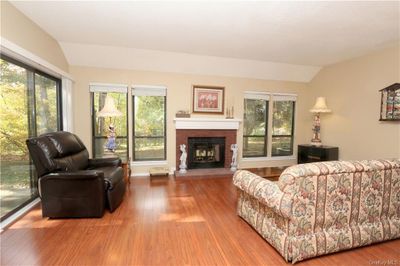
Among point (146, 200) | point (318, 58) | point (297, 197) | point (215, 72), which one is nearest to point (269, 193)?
point (297, 197)

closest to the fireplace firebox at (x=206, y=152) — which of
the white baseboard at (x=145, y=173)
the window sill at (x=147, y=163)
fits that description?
the white baseboard at (x=145, y=173)

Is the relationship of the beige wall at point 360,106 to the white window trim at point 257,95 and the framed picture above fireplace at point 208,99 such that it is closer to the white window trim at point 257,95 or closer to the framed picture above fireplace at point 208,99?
the white window trim at point 257,95

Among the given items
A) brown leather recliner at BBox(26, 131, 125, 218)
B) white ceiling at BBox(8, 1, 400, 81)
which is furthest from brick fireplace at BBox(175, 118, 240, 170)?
brown leather recliner at BBox(26, 131, 125, 218)

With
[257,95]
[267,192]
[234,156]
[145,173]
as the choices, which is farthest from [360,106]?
[145,173]

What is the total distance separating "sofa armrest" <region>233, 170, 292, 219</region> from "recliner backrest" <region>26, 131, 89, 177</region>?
234 cm

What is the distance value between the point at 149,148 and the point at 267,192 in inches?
134

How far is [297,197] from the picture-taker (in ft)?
5.95

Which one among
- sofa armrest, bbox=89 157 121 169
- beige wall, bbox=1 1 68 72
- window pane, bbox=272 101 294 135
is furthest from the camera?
window pane, bbox=272 101 294 135

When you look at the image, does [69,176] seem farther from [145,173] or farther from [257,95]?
[257,95]

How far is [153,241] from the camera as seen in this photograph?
86.7 inches

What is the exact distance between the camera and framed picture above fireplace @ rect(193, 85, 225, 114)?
4.89 meters

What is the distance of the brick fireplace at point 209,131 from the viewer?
15.5 feet

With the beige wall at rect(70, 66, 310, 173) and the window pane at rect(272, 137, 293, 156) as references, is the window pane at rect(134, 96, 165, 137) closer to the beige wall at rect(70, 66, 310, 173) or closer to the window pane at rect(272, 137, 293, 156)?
the beige wall at rect(70, 66, 310, 173)

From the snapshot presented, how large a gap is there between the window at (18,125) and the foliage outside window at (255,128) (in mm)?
4258
